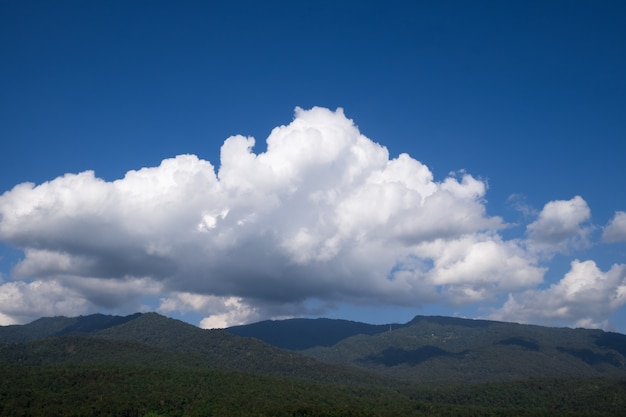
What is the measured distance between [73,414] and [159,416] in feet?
97.6

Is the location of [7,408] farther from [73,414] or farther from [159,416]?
[159,416]

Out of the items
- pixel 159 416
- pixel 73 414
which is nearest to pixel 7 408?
pixel 73 414

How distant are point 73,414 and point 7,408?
77.1 ft

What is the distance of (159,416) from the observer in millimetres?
196375

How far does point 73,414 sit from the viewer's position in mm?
196000

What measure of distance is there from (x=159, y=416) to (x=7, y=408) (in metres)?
53.2

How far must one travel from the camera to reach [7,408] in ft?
646
